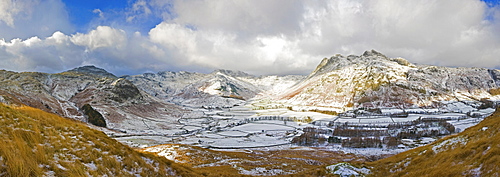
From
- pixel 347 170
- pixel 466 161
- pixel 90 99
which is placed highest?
pixel 90 99

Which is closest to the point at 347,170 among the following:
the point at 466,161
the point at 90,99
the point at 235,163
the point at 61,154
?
the point at 466,161

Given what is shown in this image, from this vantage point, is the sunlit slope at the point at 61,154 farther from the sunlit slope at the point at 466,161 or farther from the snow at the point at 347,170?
the sunlit slope at the point at 466,161

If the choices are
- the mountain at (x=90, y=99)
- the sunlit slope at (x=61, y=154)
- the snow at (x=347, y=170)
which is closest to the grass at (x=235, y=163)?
the snow at (x=347, y=170)

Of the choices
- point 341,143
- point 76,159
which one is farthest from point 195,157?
point 341,143

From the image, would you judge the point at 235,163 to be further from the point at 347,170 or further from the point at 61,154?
the point at 61,154

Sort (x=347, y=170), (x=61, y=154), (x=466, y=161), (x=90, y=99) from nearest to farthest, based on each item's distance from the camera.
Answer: (x=61, y=154) → (x=466, y=161) → (x=347, y=170) → (x=90, y=99)

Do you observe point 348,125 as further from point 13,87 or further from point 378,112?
point 13,87
